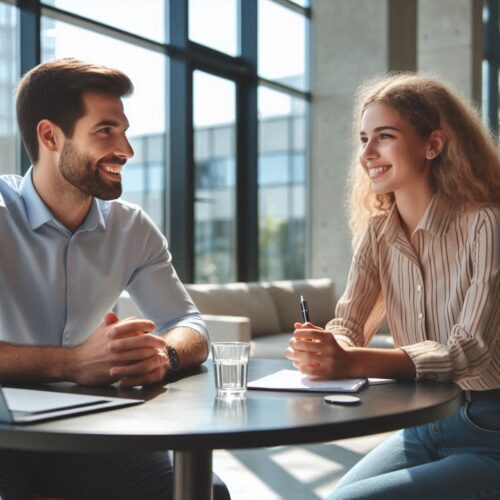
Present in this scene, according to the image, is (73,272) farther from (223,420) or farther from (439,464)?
(439,464)

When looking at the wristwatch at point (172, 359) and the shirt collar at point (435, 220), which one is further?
the shirt collar at point (435, 220)

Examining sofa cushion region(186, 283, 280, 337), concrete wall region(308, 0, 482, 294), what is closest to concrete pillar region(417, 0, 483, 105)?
concrete wall region(308, 0, 482, 294)

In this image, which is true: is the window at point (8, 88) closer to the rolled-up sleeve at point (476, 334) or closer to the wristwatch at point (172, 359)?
the wristwatch at point (172, 359)

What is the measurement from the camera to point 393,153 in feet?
5.66

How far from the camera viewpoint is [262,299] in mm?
5621

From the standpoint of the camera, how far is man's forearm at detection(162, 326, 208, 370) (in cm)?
156

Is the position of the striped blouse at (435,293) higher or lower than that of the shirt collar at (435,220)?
lower

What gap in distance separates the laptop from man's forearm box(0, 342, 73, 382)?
4.2 inches

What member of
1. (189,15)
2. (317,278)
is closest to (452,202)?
(189,15)

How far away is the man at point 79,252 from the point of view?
1477 mm

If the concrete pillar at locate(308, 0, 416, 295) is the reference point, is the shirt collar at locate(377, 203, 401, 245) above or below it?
below

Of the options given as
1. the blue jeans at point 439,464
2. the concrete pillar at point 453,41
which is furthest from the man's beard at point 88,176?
the concrete pillar at point 453,41

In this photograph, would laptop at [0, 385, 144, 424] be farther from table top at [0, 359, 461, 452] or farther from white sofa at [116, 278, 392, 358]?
white sofa at [116, 278, 392, 358]

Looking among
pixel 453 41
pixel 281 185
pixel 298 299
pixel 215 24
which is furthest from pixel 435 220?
pixel 453 41
